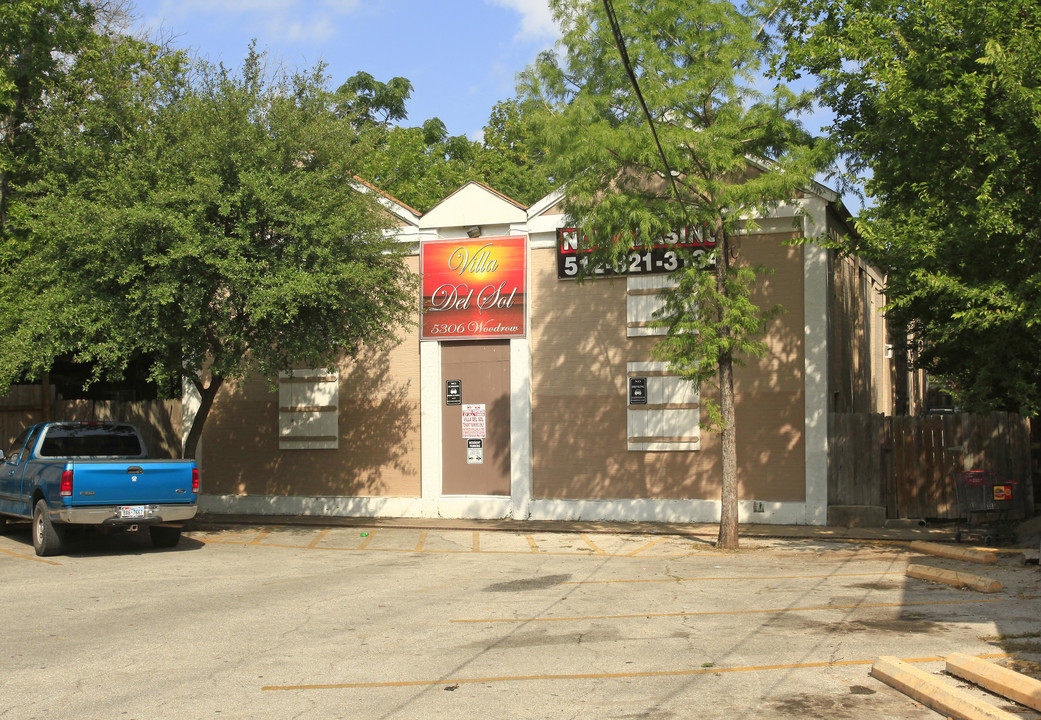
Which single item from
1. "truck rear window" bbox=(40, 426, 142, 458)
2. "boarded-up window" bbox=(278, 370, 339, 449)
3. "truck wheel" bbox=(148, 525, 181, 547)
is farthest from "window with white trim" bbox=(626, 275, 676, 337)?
"truck rear window" bbox=(40, 426, 142, 458)

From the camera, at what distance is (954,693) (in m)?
6.19

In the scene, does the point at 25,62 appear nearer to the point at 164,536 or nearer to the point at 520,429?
the point at 164,536

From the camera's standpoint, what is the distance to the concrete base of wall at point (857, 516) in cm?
1692

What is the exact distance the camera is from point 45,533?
13.8 m

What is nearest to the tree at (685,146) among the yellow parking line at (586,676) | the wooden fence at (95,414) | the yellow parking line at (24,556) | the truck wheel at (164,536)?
the yellow parking line at (586,676)

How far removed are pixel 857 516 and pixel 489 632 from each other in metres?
10.4

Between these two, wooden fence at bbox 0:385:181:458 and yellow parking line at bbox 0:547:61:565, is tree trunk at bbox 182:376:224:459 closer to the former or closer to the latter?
yellow parking line at bbox 0:547:61:565

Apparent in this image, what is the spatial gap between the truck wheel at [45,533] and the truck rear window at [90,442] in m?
1.17

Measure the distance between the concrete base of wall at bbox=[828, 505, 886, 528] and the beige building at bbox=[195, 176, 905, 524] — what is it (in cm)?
31

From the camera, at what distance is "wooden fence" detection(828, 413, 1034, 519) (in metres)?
17.1

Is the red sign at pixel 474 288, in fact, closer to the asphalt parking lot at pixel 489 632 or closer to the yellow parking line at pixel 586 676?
the asphalt parking lot at pixel 489 632

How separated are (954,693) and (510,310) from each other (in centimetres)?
1365

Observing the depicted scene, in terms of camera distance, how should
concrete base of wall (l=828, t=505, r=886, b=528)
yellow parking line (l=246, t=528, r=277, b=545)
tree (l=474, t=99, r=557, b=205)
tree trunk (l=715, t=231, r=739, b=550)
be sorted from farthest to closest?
tree (l=474, t=99, r=557, b=205) → concrete base of wall (l=828, t=505, r=886, b=528) → yellow parking line (l=246, t=528, r=277, b=545) → tree trunk (l=715, t=231, r=739, b=550)

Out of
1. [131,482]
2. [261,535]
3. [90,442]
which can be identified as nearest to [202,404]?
[90,442]
